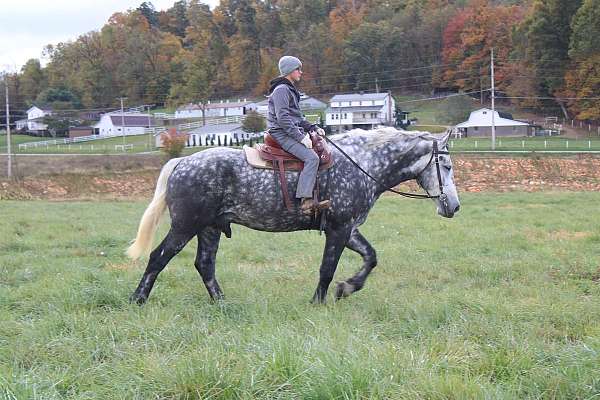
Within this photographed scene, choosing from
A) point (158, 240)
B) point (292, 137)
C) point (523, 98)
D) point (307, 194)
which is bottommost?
point (158, 240)

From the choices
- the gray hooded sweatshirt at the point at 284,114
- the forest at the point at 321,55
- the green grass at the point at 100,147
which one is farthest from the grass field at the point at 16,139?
the gray hooded sweatshirt at the point at 284,114

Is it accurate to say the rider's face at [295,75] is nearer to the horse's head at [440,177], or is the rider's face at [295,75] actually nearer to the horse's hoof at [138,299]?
the horse's head at [440,177]

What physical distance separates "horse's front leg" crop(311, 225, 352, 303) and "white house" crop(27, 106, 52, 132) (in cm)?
9206

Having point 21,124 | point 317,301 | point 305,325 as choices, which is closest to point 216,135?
point 21,124

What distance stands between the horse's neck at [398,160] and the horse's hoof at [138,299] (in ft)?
10.7

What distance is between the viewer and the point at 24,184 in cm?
3812

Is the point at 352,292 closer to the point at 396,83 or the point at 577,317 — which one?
the point at 577,317

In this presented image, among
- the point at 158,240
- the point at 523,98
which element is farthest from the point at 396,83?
the point at 158,240

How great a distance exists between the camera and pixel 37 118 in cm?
9144

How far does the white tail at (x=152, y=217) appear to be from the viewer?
24.4 ft

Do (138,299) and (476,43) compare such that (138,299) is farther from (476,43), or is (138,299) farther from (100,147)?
(476,43)

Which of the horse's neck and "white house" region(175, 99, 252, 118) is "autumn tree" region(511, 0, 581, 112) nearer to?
"white house" region(175, 99, 252, 118)

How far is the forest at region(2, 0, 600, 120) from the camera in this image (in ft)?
258

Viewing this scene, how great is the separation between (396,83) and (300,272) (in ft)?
313
